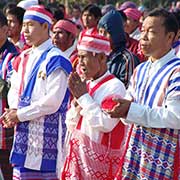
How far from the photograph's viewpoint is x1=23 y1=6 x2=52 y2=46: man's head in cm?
493

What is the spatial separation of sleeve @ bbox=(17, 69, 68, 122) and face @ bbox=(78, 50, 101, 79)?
487 mm

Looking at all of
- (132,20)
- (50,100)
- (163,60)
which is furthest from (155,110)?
(132,20)

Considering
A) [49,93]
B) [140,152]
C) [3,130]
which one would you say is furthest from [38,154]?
[140,152]

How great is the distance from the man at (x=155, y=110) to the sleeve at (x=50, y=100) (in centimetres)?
91

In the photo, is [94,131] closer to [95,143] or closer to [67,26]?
[95,143]

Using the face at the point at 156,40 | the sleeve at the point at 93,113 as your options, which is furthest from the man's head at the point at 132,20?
the face at the point at 156,40

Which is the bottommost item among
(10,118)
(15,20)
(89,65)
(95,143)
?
(95,143)

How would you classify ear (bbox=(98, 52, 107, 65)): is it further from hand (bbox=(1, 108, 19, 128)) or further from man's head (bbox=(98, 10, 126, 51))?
man's head (bbox=(98, 10, 126, 51))

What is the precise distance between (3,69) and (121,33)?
1.12 metres

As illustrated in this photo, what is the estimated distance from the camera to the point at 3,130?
18.6 feet

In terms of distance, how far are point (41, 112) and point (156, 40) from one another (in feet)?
4.23

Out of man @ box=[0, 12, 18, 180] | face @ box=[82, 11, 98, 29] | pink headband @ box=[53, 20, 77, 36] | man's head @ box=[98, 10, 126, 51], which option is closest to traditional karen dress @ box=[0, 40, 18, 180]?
Result: man @ box=[0, 12, 18, 180]

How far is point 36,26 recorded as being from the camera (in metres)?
4.96

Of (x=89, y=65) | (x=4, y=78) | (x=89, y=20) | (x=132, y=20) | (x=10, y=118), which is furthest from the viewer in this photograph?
(x=89, y=20)
